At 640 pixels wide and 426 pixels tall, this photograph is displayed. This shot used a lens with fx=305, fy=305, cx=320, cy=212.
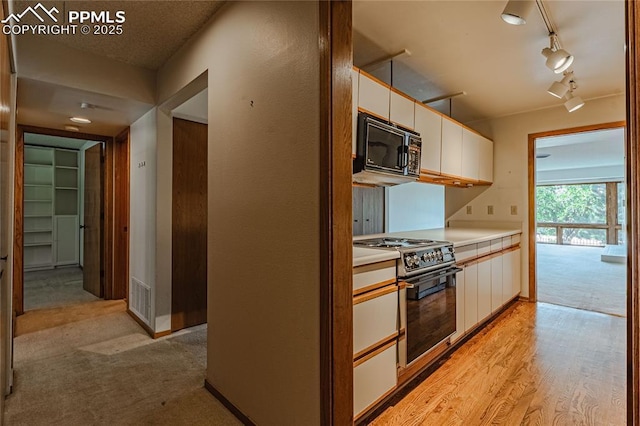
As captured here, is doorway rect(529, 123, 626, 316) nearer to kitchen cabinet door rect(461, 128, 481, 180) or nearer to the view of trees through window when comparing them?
the view of trees through window

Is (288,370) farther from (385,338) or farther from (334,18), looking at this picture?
(334,18)

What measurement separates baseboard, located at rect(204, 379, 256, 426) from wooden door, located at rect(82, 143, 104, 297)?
9.61 ft

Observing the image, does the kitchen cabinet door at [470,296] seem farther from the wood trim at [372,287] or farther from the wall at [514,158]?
the wall at [514,158]

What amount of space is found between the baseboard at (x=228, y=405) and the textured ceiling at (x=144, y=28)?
7.71 ft

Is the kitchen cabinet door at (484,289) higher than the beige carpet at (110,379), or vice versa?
the kitchen cabinet door at (484,289)

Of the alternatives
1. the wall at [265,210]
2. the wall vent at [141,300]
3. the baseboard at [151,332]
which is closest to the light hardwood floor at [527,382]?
the wall at [265,210]

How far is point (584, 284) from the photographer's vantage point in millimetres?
4594

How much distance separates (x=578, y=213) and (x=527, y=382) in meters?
10.7

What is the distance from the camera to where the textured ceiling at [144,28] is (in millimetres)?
1862

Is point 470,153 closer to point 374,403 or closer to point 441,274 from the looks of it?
point 441,274

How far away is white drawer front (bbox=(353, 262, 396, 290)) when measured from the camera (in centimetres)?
152

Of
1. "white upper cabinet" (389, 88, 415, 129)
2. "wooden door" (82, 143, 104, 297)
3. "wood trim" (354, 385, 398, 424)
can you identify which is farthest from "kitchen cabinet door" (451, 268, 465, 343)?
"wooden door" (82, 143, 104, 297)

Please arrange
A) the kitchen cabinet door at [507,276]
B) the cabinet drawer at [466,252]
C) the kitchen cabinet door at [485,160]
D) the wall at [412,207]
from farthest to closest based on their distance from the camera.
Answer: the wall at [412,207] < the kitchen cabinet door at [485,160] < the kitchen cabinet door at [507,276] < the cabinet drawer at [466,252]

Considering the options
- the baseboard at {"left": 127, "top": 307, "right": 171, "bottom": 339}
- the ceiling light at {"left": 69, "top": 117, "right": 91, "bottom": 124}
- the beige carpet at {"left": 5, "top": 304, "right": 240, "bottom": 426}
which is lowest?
the beige carpet at {"left": 5, "top": 304, "right": 240, "bottom": 426}
